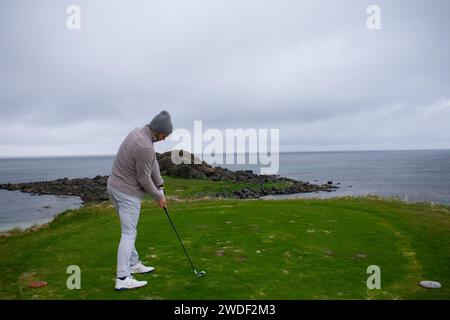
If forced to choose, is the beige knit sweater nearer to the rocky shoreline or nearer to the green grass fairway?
the green grass fairway

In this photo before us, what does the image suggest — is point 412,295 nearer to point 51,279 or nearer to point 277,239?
point 277,239

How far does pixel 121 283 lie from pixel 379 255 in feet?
23.2

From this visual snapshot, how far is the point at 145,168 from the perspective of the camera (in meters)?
7.32

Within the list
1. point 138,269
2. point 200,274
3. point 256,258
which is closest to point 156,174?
point 138,269

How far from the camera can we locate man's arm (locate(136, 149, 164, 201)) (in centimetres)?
725

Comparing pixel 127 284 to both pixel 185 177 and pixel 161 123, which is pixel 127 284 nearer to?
pixel 161 123

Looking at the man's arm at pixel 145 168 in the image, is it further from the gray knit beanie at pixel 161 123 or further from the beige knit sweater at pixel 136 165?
the gray knit beanie at pixel 161 123

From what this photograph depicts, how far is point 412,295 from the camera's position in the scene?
282 inches

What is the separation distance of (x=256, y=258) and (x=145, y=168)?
404 centimetres

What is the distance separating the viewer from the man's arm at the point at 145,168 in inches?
285

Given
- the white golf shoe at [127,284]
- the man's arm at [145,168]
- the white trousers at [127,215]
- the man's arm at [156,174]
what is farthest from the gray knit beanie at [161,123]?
the white golf shoe at [127,284]

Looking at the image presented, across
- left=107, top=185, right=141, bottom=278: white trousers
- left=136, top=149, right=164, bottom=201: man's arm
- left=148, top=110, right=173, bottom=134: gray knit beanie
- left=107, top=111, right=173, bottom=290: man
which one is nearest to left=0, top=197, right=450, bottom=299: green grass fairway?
left=107, top=111, right=173, bottom=290: man
